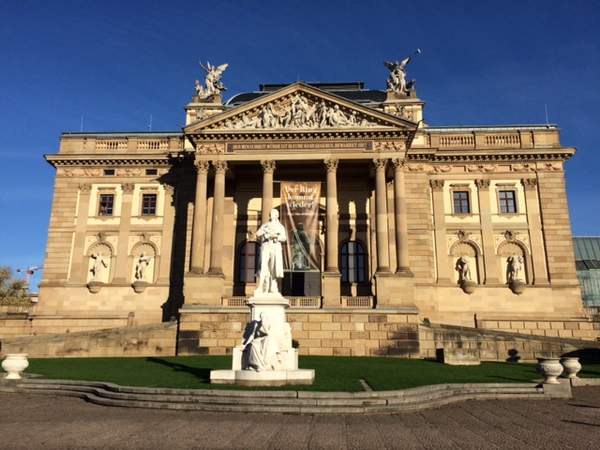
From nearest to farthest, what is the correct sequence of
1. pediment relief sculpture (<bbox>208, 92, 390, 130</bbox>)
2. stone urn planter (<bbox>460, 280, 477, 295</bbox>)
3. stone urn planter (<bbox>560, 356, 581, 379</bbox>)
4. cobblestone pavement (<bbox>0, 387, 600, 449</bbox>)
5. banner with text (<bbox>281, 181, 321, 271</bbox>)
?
cobblestone pavement (<bbox>0, 387, 600, 449</bbox>) < stone urn planter (<bbox>560, 356, 581, 379</bbox>) < banner with text (<bbox>281, 181, 321, 271</bbox>) < pediment relief sculpture (<bbox>208, 92, 390, 130</bbox>) < stone urn planter (<bbox>460, 280, 477, 295</bbox>)

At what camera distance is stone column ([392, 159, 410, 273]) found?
32950mm

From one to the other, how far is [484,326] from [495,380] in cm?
1979

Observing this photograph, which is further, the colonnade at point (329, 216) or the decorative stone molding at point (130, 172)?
the decorative stone molding at point (130, 172)

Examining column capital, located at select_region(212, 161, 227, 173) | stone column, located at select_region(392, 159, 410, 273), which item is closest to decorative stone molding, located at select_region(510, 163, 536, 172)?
stone column, located at select_region(392, 159, 410, 273)

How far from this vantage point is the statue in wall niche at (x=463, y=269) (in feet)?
124

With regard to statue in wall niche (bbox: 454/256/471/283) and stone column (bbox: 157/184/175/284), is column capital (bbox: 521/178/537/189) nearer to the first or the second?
statue in wall niche (bbox: 454/256/471/283)

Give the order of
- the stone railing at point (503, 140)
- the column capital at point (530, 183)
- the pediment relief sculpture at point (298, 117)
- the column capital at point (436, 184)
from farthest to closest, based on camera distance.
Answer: the stone railing at point (503, 140), the column capital at point (436, 184), the column capital at point (530, 183), the pediment relief sculpture at point (298, 117)

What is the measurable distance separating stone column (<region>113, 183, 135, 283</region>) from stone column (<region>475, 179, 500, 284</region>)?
28844 mm

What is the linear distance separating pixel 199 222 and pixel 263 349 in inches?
830

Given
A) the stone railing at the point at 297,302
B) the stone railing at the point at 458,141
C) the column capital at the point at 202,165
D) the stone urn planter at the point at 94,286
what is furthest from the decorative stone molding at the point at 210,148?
the stone railing at the point at 458,141

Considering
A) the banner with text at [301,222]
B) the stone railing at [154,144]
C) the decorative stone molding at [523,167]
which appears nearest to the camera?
the banner with text at [301,222]

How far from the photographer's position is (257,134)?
117 feet

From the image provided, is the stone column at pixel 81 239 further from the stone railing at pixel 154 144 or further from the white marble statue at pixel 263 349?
the white marble statue at pixel 263 349

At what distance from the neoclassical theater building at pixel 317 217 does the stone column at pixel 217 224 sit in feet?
0.35
